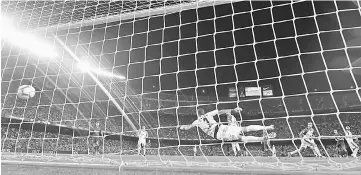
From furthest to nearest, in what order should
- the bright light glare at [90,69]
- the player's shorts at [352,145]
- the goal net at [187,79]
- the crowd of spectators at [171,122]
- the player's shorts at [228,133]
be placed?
the crowd of spectators at [171,122]
the bright light glare at [90,69]
the goal net at [187,79]
the player's shorts at [352,145]
the player's shorts at [228,133]

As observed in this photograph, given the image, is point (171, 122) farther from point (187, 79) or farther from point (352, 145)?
point (352, 145)

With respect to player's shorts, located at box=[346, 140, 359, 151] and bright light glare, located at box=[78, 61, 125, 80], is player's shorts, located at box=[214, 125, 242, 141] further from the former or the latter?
bright light glare, located at box=[78, 61, 125, 80]

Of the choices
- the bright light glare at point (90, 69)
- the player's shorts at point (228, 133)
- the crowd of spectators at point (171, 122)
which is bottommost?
the crowd of spectators at point (171, 122)

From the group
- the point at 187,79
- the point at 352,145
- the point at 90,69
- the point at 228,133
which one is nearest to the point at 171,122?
the point at 187,79

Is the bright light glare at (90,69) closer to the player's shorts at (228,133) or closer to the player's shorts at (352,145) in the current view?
the player's shorts at (228,133)

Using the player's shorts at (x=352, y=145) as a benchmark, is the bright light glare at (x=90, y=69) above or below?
above

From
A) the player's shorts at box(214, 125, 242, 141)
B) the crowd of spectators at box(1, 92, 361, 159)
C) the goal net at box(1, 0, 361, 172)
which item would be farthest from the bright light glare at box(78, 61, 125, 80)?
the player's shorts at box(214, 125, 242, 141)

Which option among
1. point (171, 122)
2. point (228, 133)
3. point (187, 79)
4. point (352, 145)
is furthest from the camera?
point (171, 122)

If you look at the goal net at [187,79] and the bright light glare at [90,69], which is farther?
the bright light glare at [90,69]

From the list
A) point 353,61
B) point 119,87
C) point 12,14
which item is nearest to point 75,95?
point 119,87

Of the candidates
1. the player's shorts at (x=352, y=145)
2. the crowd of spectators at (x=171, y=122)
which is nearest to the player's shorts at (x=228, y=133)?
the player's shorts at (x=352, y=145)

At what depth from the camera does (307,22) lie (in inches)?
260

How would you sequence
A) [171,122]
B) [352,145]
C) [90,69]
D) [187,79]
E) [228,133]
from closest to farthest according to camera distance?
[228,133], [352,145], [90,69], [187,79], [171,122]

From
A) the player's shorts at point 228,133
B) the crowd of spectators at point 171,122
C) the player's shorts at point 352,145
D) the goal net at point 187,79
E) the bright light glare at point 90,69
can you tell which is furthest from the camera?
the crowd of spectators at point 171,122
